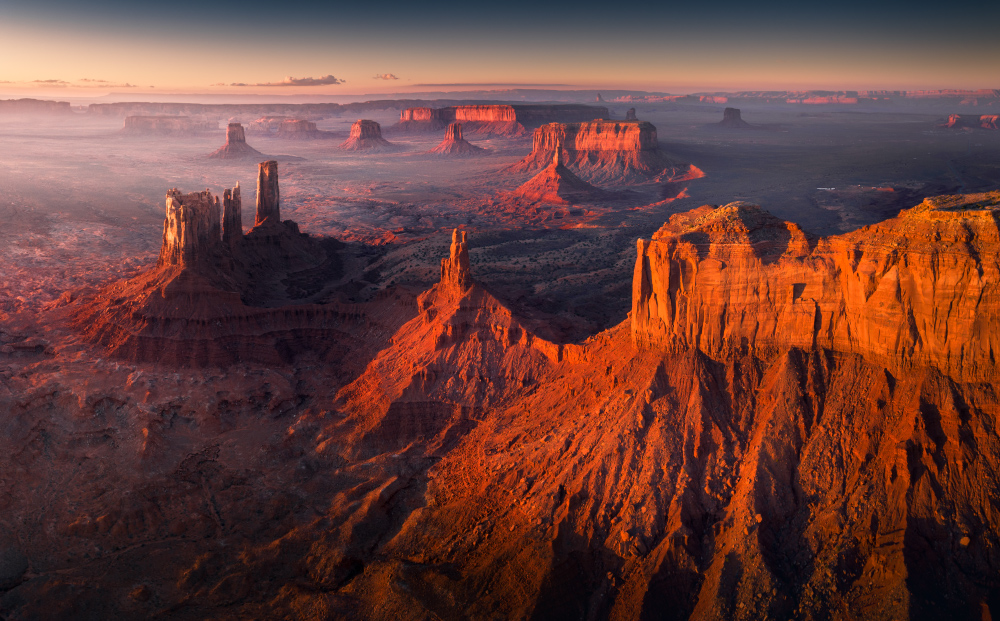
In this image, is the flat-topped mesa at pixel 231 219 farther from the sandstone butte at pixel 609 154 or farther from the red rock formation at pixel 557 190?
the sandstone butte at pixel 609 154

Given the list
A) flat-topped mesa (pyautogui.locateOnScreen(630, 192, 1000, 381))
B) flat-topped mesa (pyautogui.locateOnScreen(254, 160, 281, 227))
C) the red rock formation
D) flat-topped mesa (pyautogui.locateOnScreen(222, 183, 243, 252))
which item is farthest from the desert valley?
the red rock formation

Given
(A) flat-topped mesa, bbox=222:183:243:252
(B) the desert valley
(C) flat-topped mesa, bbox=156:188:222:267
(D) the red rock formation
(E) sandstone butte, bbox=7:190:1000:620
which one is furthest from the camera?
(D) the red rock formation

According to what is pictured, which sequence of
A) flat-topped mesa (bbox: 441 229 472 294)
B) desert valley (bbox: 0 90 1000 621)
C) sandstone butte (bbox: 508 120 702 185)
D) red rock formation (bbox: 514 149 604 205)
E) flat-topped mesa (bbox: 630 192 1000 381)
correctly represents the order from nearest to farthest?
1. desert valley (bbox: 0 90 1000 621)
2. flat-topped mesa (bbox: 630 192 1000 381)
3. flat-topped mesa (bbox: 441 229 472 294)
4. red rock formation (bbox: 514 149 604 205)
5. sandstone butte (bbox: 508 120 702 185)

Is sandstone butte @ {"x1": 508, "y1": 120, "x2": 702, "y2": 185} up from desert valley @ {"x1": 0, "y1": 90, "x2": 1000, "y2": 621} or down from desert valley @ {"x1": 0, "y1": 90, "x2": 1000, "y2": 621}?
up

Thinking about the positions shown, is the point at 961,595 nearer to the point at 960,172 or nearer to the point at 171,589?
the point at 171,589

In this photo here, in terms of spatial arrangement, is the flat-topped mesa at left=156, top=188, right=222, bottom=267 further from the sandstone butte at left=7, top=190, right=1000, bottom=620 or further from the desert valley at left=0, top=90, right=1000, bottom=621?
the sandstone butte at left=7, top=190, right=1000, bottom=620

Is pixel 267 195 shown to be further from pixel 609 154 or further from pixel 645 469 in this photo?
pixel 609 154
